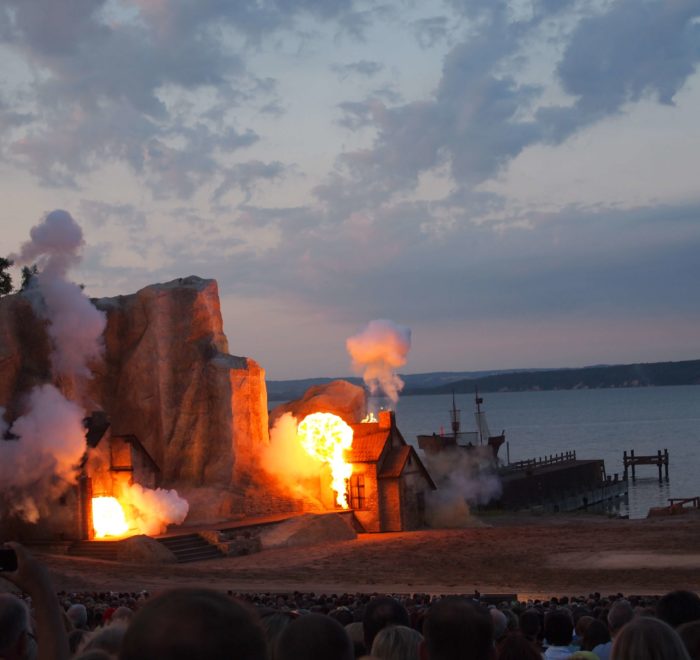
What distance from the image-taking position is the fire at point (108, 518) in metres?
39.6

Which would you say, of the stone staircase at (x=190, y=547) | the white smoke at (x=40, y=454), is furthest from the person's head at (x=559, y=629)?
the white smoke at (x=40, y=454)

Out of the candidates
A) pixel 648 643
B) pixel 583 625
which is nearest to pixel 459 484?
pixel 583 625

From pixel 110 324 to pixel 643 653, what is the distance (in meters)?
45.4

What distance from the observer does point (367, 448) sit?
46.4 m

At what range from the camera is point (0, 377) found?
3975 cm

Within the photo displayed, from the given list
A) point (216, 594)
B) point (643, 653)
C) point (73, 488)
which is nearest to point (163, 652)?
point (216, 594)

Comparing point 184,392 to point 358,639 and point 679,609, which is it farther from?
point 679,609

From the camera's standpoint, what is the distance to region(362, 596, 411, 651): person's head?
730cm

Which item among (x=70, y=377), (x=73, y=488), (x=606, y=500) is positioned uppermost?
(x=70, y=377)

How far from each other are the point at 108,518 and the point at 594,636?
108 feet

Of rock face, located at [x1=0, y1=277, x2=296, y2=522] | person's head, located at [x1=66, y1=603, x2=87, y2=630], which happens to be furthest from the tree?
person's head, located at [x1=66, y1=603, x2=87, y2=630]

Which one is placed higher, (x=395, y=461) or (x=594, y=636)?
(x=395, y=461)

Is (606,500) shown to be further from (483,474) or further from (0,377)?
(0,377)

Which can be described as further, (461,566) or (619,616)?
(461,566)
